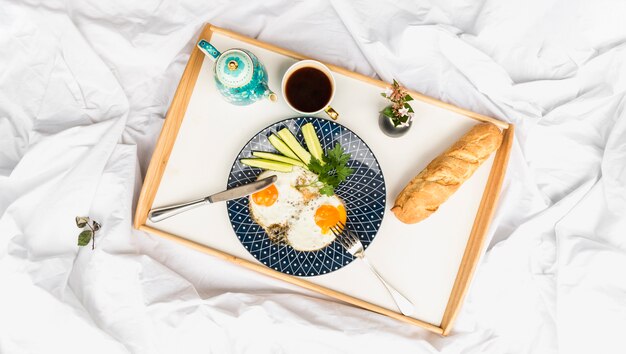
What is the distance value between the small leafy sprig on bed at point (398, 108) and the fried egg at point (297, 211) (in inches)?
14.7

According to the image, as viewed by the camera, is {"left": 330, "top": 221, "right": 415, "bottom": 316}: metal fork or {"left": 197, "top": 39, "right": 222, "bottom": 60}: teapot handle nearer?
{"left": 197, "top": 39, "right": 222, "bottom": 60}: teapot handle

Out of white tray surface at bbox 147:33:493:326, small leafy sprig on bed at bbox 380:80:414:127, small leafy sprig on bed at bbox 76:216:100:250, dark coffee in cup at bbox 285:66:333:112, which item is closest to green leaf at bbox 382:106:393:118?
small leafy sprig on bed at bbox 380:80:414:127

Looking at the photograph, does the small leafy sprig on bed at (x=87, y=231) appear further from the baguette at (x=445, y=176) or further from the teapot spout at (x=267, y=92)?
the baguette at (x=445, y=176)

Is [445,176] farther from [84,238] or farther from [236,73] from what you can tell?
[84,238]

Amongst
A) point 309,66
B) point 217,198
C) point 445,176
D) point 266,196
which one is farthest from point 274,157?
point 445,176

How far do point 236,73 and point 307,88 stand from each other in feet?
Answer: 0.94

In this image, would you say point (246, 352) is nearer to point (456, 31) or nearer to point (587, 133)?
point (456, 31)

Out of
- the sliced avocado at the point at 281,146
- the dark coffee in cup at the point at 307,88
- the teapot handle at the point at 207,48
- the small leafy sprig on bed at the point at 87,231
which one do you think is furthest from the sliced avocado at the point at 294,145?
the small leafy sprig on bed at the point at 87,231

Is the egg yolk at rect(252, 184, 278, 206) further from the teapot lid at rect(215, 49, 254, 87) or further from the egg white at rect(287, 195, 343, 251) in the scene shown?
the teapot lid at rect(215, 49, 254, 87)

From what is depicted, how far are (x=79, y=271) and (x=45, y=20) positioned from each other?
0.97 metres

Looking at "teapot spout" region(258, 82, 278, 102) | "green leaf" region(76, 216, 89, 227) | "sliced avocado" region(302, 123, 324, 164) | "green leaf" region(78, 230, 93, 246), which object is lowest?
"green leaf" region(78, 230, 93, 246)

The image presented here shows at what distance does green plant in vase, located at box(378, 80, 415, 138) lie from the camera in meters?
1.50

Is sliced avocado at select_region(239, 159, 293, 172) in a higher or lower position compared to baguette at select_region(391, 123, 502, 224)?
lower

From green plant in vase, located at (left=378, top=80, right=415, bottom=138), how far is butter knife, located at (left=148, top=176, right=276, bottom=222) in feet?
1.57
